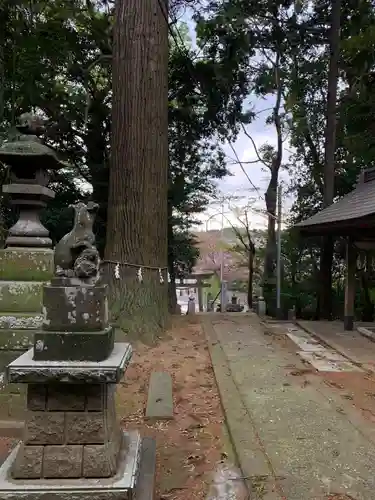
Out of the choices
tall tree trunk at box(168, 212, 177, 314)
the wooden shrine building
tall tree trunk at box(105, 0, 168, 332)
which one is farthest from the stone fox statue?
tall tree trunk at box(168, 212, 177, 314)

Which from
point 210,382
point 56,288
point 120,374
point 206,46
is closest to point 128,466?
point 120,374

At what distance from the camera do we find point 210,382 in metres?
5.67

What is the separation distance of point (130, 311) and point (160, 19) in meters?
4.91

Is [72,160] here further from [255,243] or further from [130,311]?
[255,243]

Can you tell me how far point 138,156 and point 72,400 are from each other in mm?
5395

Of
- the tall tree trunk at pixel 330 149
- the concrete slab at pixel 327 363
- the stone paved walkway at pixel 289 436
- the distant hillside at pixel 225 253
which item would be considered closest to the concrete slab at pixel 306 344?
the concrete slab at pixel 327 363

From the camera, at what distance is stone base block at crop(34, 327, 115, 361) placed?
8.71 ft

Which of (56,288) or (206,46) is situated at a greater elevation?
(206,46)

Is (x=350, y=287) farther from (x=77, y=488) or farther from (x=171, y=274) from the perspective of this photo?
(x=77, y=488)

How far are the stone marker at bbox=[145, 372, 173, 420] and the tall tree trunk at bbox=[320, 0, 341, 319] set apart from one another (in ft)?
27.9

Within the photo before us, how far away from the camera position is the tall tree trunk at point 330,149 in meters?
12.7

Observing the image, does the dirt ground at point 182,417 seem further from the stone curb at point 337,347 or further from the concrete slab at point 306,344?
the stone curb at point 337,347

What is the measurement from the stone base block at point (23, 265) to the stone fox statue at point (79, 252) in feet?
5.16

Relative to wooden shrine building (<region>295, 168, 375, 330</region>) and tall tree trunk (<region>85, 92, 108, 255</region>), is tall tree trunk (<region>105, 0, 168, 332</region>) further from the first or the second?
tall tree trunk (<region>85, 92, 108, 255</region>)
